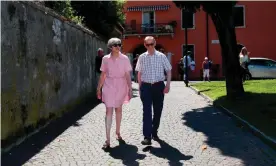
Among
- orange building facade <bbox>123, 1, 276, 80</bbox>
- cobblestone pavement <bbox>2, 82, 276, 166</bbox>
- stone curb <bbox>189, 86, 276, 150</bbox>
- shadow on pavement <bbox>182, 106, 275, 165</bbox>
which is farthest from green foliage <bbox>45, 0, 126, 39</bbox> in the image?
orange building facade <bbox>123, 1, 276, 80</bbox>

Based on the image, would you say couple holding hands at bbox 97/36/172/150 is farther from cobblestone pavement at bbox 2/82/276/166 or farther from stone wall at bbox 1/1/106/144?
stone wall at bbox 1/1/106/144

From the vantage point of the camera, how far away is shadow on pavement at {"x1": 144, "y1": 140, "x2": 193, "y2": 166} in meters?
5.96

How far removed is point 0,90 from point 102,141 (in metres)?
1.98

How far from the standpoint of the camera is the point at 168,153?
21.0 feet

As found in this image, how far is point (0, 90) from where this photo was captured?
19.9 ft

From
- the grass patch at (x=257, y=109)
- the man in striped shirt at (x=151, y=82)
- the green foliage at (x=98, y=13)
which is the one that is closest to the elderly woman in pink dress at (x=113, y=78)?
the man in striped shirt at (x=151, y=82)

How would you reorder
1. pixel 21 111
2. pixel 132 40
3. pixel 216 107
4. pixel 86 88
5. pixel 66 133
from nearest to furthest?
pixel 21 111 → pixel 66 133 → pixel 216 107 → pixel 86 88 → pixel 132 40

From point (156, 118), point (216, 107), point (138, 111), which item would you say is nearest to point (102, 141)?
point (156, 118)

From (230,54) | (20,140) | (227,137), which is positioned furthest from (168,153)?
(230,54)

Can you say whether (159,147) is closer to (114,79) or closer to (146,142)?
(146,142)

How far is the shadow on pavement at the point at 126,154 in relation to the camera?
5918 mm

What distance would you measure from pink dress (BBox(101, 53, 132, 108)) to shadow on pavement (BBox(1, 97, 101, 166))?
1242 mm

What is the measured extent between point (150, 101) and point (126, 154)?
110cm

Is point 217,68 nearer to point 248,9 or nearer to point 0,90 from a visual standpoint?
point 248,9
